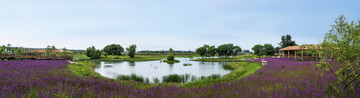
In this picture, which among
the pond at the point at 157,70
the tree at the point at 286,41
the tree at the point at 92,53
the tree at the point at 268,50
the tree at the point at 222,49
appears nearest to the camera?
the pond at the point at 157,70

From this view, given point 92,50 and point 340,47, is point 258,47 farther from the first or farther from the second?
point 340,47

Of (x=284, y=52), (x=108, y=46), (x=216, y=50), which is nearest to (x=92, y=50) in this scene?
(x=108, y=46)

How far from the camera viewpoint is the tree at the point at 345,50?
4777mm

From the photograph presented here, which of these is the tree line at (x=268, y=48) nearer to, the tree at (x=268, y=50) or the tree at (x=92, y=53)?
the tree at (x=268, y=50)

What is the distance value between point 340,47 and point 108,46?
396ft

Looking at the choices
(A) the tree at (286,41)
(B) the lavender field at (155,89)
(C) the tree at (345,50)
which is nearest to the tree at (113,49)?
(A) the tree at (286,41)

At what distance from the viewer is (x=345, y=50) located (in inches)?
190

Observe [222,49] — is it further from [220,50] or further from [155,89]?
[155,89]

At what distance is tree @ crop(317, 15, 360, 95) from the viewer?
478 centimetres

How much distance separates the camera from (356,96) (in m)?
4.13

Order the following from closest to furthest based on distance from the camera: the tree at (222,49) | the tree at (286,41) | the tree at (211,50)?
the tree at (222,49) < the tree at (211,50) < the tree at (286,41)

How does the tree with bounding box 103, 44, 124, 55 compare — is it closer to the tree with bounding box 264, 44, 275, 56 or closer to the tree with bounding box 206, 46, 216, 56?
the tree with bounding box 206, 46, 216, 56

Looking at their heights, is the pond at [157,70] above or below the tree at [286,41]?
below

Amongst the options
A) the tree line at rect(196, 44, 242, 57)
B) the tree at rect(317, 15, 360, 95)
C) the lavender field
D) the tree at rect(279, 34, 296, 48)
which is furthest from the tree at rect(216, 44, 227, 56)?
the tree at rect(317, 15, 360, 95)
